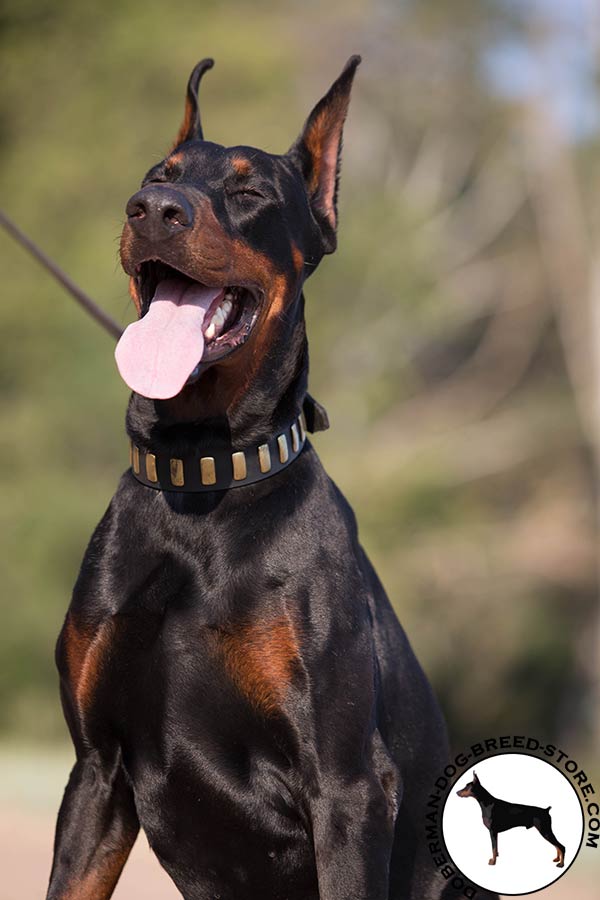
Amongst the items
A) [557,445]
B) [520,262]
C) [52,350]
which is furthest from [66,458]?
[520,262]

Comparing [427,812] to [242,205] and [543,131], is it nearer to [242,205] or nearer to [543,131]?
[242,205]

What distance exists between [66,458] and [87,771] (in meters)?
15.8

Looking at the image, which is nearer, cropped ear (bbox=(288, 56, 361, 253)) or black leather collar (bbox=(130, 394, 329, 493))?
black leather collar (bbox=(130, 394, 329, 493))

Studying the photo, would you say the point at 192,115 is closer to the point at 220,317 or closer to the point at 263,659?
the point at 220,317

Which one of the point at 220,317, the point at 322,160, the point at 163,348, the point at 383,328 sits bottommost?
Answer: the point at 163,348

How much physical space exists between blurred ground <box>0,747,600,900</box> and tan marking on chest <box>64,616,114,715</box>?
2403 millimetres

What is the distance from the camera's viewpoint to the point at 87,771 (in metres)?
3.19

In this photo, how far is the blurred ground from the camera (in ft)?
17.6

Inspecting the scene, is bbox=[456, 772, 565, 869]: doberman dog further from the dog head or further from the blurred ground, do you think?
the blurred ground

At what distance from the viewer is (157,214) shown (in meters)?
3.01

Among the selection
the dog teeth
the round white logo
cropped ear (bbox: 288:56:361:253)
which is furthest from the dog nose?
the round white logo

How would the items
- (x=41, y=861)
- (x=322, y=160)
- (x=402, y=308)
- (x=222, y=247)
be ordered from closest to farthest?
1. (x=222, y=247)
2. (x=322, y=160)
3. (x=41, y=861)
4. (x=402, y=308)

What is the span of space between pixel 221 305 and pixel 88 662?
35.2 inches

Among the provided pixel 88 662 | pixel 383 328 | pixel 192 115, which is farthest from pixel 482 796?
pixel 383 328
